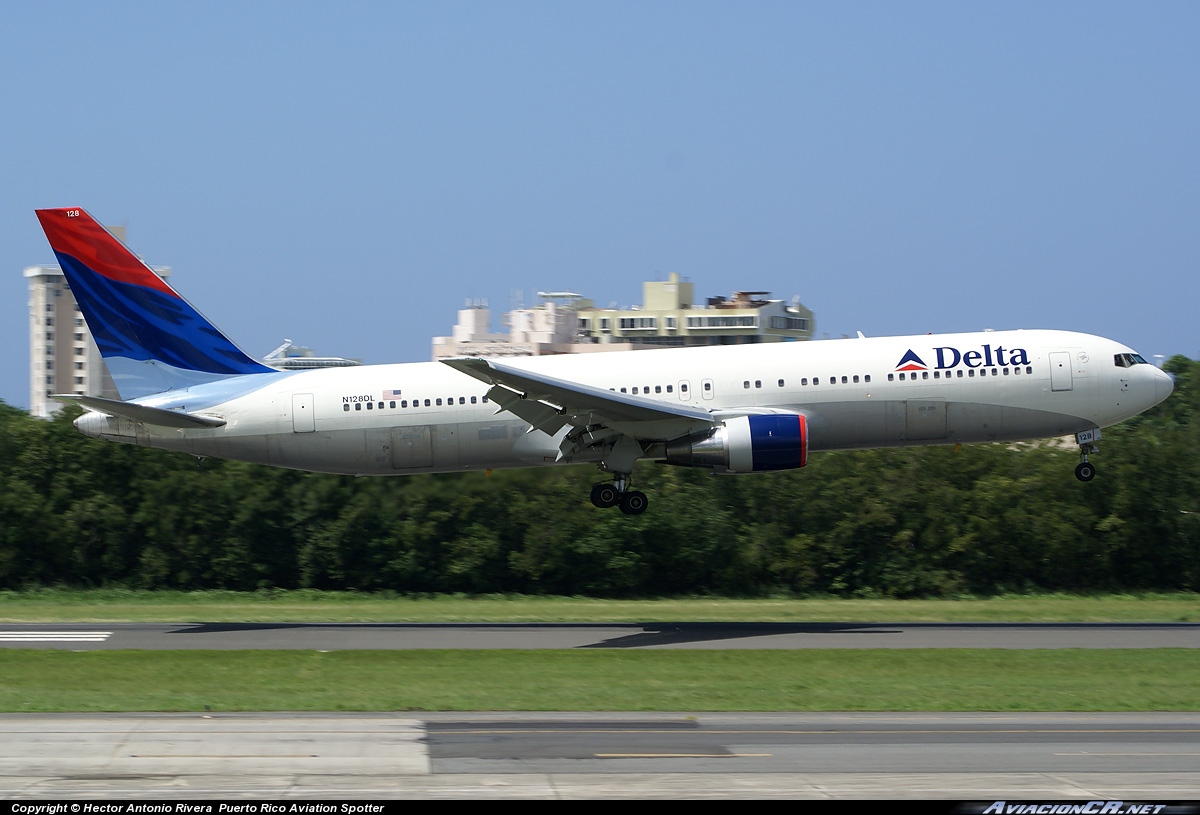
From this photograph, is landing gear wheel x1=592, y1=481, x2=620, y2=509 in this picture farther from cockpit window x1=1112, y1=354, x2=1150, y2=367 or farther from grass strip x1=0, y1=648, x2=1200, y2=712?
cockpit window x1=1112, y1=354, x2=1150, y2=367

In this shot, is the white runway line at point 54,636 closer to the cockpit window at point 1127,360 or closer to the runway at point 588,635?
the runway at point 588,635

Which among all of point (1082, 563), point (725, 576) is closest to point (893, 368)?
point (725, 576)

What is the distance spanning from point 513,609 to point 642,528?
11.9 metres

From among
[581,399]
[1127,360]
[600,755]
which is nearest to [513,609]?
[581,399]

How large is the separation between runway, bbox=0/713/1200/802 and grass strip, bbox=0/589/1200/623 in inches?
593

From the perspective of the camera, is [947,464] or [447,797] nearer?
[447,797]

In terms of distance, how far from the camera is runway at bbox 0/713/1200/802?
1396 cm

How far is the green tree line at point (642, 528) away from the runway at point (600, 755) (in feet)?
85.9

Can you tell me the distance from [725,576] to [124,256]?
997 inches

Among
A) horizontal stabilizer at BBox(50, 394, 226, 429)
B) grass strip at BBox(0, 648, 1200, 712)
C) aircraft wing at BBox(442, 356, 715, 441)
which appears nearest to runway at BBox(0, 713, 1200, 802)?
grass strip at BBox(0, 648, 1200, 712)

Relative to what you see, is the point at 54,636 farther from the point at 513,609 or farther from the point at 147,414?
the point at 513,609

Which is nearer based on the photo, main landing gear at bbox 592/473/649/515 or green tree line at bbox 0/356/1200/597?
main landing gear at bbox 592/473/649/515
